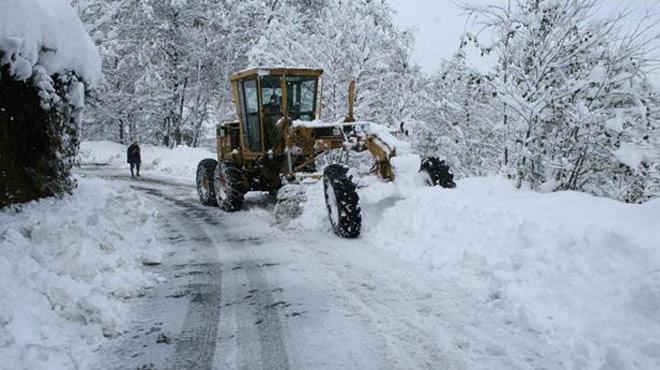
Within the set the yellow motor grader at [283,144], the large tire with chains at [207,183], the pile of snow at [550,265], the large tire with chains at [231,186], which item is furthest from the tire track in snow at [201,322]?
the large tire with chains at [207,183]

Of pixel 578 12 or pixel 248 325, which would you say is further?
pixel 578 12

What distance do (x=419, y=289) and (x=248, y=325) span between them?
170 cm

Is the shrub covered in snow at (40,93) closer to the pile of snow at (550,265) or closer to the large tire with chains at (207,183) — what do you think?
the large tire with chains at (207,183)

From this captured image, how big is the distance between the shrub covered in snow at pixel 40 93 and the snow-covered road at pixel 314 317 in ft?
7.60

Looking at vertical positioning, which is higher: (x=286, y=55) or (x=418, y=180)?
(x=286, y=55)

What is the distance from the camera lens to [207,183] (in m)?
11.9

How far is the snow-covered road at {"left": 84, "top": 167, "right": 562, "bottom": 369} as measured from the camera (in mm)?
3834

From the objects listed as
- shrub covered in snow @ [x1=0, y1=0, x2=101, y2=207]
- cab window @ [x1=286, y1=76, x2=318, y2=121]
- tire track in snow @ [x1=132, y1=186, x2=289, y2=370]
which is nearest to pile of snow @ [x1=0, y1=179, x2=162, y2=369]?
shrub covered in snow @ [x1=0, y1=0, x2=101, y2=207]

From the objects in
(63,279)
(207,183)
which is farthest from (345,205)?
(207,183)

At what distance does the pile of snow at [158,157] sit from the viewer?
20.4m

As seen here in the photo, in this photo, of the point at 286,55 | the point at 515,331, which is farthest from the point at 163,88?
the point at 515,331

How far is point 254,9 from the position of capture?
25438 millimetres

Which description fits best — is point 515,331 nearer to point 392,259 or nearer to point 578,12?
point 392,259

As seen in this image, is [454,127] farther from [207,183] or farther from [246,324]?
[246,324]
